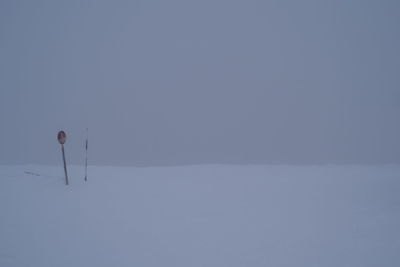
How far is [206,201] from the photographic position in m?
4.05

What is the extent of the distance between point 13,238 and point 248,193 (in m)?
2.43

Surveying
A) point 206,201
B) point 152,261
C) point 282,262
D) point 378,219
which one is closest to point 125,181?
point 206,201

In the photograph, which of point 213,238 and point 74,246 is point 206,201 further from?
point 74,246

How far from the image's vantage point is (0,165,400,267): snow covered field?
9.54 feet

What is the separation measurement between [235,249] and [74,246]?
1.30 m

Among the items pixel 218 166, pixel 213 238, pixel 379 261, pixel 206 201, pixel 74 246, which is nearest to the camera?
pixel 379 261

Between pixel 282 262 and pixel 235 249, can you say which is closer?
pixel 282 262

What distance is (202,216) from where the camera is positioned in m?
3.66

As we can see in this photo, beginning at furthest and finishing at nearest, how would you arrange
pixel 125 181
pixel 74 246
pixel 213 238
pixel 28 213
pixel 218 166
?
pixel 218 166, pixel 125 181, pixel 28 213, pixel 213 238, pixel 74 246

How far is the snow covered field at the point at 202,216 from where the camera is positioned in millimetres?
2908

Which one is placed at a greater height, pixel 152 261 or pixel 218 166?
pixel 218 166

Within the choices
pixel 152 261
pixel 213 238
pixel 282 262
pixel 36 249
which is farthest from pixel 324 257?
pixel 36 249

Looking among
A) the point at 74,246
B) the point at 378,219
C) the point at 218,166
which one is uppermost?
the point at 218,166

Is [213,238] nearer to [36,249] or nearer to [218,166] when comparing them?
[36,249]
